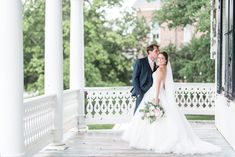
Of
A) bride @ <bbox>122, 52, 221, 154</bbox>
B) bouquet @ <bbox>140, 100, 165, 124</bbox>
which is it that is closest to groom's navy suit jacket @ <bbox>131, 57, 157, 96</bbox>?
bride @ <bbox>122, 52, 221, 154</bbox>

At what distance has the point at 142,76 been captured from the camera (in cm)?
873

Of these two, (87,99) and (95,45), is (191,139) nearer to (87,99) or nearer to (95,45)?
(87,99)

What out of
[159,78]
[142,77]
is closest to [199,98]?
[142,77]

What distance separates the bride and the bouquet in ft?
0.17

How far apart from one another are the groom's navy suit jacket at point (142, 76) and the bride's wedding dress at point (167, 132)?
0.12 meters

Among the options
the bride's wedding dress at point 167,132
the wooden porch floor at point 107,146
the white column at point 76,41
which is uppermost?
the white column at point 76,41

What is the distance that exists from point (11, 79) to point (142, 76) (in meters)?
3.53

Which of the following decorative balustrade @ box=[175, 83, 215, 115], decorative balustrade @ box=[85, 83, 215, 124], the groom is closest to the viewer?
the groom

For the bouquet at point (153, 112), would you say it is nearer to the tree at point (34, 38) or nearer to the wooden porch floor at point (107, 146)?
the wooden porch floor at point (107, 146)

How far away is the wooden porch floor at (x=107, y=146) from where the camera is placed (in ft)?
25.5

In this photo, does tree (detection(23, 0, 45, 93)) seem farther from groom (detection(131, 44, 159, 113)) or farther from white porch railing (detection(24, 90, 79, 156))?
white porch railing (detection(24, 90, 79, 156))

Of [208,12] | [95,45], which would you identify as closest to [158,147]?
[208,12]

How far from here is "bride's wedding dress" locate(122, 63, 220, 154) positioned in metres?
7.92

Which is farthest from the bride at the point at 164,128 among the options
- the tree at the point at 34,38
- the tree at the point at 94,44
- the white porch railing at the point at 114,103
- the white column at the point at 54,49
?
the tree at the point at 34,38
